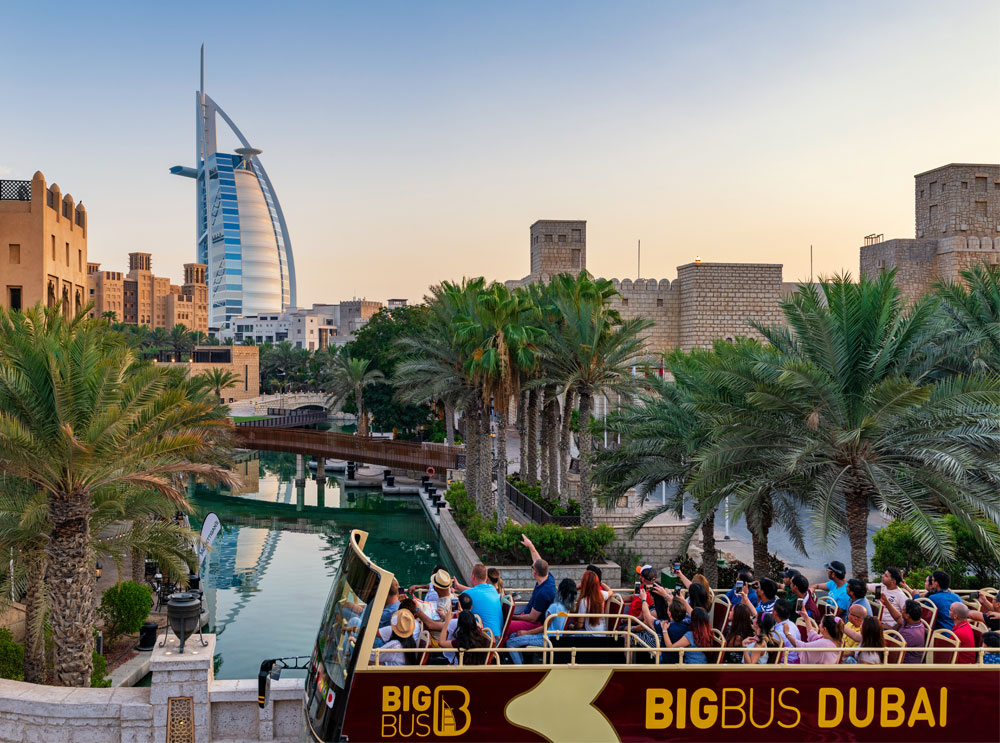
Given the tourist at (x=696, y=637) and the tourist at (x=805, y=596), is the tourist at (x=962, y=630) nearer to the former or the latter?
the tourist at (x=805, y=596)

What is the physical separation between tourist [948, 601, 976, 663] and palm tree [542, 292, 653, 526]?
15.1m

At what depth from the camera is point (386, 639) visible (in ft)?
25.6

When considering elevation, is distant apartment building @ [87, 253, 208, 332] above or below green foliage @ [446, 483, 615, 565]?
above

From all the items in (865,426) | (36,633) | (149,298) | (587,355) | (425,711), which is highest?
(149,298)

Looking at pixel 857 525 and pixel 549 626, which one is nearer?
pixel 549 626

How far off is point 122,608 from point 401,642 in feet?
36.1

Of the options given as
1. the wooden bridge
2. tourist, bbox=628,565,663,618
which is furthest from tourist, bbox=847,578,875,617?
the wooden bridge

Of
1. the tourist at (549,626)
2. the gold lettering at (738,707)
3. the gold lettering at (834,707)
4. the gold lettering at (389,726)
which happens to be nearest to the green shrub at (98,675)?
the gold lettering at (389,726)

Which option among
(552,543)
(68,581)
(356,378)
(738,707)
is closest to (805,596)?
(738,707)

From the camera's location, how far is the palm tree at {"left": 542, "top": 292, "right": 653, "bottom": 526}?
76.1 feet

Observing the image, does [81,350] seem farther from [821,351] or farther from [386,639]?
[821,351]

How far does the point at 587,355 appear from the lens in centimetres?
2333

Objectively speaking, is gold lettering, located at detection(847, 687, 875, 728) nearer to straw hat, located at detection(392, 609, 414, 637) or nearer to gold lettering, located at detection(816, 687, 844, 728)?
gold lettering, located at detection(816, 687, 844, 728)

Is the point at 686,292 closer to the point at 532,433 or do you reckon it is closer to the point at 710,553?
the point at 532,433
